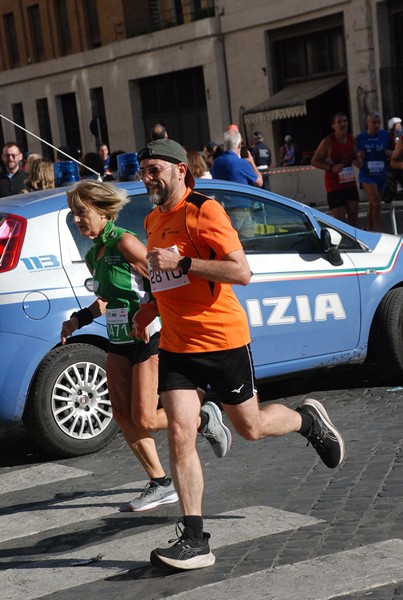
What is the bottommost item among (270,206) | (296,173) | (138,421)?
(296,173)

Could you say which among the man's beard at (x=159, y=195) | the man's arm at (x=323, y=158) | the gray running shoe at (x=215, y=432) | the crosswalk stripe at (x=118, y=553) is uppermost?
the man's beard at (x=159, y=195)

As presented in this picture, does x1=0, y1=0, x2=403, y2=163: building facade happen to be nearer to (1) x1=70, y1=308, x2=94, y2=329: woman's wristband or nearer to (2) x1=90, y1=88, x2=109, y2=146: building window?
(2) x1=90, y1=88, x2=109, y2=146: building window

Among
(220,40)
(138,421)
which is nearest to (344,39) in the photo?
(220,40)

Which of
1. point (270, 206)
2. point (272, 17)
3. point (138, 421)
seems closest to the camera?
point (138, 421)

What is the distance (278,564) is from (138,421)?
138 cm

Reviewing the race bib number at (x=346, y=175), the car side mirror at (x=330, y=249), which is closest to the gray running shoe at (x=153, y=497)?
the car side mirror at (x=330, y=249)

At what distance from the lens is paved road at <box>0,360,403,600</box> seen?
16.0ft

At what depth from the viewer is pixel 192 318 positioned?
210 inches

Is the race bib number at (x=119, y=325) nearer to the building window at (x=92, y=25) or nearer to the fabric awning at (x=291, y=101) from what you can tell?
the fabric awning at (x=291, y=101)

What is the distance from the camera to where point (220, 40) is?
35812mm

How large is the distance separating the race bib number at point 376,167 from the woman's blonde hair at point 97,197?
1158cm

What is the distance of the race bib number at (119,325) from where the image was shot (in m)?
6.18

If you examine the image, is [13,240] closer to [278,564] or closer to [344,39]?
[278,564]

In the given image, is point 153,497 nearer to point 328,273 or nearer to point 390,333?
point 328,273
